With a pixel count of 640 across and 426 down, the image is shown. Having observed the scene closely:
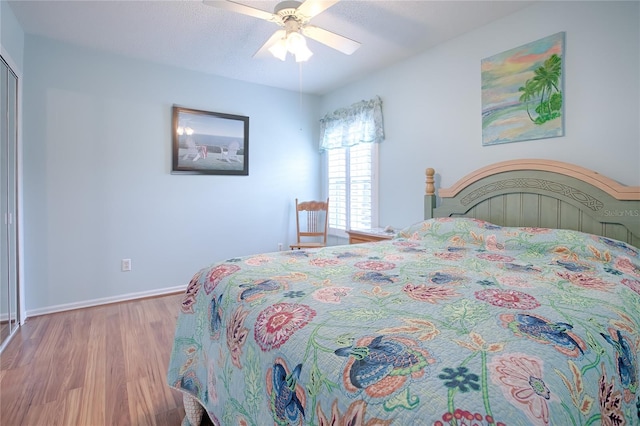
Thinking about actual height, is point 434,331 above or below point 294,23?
below

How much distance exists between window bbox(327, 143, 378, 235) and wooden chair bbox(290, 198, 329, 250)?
16cm

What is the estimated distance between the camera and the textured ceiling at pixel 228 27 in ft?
7.66

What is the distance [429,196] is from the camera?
9.56 feet

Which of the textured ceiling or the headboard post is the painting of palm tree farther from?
the headboard post

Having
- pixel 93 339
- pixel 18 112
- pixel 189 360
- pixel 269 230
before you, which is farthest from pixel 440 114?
pixel 18 112

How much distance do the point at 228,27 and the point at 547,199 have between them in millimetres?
2642

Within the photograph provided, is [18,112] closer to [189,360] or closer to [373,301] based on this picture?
[189,360]

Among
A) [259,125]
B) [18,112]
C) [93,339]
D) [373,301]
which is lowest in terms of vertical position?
[93,339]

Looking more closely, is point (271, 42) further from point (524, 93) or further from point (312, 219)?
point (312, 219)

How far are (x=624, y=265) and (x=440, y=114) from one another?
185cm

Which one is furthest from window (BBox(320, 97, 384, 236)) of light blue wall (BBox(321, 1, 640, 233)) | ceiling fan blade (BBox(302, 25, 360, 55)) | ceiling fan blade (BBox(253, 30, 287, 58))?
ceiling fan blade (BBox(253, 30, 287, 58))

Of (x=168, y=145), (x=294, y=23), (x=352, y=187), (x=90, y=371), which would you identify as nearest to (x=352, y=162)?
(x=352, y=187)

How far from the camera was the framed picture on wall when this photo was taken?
3486 mm

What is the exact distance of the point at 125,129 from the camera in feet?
10.6
